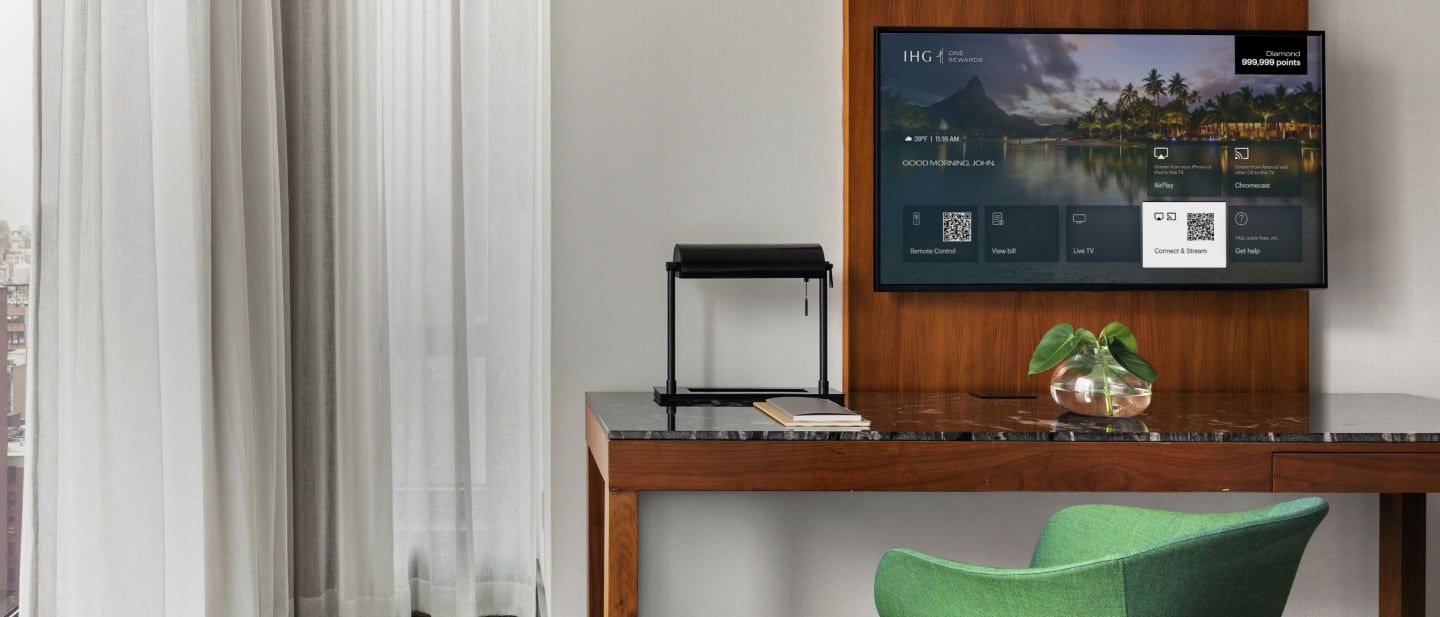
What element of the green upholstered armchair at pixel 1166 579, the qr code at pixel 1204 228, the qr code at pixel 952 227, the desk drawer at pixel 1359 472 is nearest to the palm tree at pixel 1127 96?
the qr code at pixel 1204 228

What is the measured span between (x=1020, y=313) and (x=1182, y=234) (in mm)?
429

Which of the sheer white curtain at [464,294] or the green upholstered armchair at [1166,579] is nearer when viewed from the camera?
the green upholstered armchair at [1166,579]

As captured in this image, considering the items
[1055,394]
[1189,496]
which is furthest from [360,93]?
[1189,496]

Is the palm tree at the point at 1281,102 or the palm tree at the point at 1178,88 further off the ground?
the palm tree at the point at 1178,88

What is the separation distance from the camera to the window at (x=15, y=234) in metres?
1.57

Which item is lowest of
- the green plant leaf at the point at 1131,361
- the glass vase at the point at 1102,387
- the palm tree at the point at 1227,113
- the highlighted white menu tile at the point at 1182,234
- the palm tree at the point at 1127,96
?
the glass vase at the point at 1102,387

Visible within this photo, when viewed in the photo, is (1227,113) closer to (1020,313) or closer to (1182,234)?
(1182,234)

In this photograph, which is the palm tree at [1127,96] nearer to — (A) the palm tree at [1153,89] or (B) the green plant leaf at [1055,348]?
(A) the palm tree at [1153,89]

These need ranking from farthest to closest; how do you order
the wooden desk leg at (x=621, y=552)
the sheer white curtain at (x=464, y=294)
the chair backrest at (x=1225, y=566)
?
the sheer white curtain at (x=464, y=294), the wooden desk leg at (x=621, y=552), the chair backrest at (x=1225, y=566)

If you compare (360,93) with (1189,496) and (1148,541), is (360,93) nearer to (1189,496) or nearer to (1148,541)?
(1148,541)

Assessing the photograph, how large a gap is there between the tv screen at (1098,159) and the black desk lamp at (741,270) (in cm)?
23

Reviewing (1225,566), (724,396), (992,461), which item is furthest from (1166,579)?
(724,396)

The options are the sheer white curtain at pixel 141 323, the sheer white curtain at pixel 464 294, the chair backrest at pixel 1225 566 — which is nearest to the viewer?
the chair backrest at pixel 1225 566

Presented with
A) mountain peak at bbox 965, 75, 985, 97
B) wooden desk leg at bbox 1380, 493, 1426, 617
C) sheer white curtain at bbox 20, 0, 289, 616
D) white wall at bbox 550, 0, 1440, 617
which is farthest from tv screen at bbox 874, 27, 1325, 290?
sheer white curtain at bbox 20, 0, 289, 616
